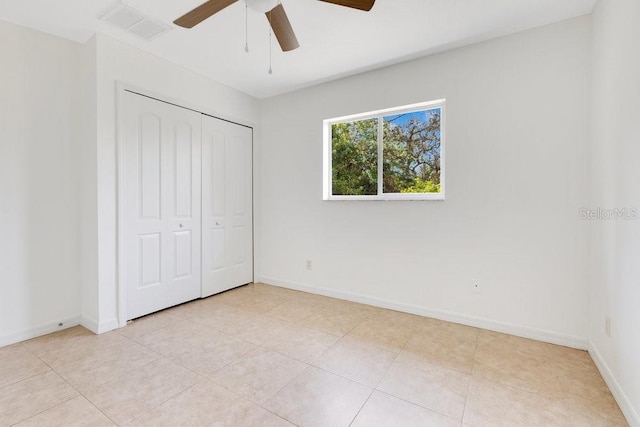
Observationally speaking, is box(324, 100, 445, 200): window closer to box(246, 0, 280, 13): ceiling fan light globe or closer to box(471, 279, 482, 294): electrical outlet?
box(471, 279, 482, 294): electrical outlet

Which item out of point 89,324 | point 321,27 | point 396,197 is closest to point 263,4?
point 321,27

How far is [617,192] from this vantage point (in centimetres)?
171

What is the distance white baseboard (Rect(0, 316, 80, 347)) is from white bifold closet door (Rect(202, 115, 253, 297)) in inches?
45.7

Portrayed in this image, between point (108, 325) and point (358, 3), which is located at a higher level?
point (358, 3)

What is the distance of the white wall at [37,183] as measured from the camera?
7.41 feet

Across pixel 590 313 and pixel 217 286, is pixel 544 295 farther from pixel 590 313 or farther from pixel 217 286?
pixel 217 286

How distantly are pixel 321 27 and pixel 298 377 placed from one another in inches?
101

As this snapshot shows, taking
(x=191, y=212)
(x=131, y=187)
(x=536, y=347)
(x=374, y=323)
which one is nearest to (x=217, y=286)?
(x=191, y=212)

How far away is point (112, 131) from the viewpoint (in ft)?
8.32

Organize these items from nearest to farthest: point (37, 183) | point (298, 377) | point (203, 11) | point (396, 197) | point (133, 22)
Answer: point (203, 11)
point (298, 377)
point (133, 22)
point (37, 183)
point (396, 197)

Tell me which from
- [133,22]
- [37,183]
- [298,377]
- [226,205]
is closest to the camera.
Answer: [298,377]

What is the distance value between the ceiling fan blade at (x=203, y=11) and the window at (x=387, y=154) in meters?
1.84

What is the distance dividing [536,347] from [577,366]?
0.27m

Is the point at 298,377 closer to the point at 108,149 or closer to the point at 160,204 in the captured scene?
the point at 160,204
